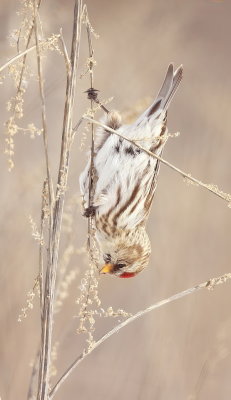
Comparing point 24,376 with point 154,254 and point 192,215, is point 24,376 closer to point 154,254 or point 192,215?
point 154,254

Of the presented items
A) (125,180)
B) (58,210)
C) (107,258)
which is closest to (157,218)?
(107,258)

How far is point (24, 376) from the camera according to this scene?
280 cm

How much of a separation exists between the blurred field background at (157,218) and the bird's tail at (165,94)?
2.45 ft

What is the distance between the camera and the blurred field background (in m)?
2.67

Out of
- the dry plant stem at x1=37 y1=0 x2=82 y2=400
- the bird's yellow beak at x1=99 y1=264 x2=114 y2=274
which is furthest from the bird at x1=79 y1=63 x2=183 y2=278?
the dry plant stem at x1=37 y1=0 x2=82 y2=400

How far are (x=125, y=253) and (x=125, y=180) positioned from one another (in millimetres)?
285

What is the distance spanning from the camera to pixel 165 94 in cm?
171

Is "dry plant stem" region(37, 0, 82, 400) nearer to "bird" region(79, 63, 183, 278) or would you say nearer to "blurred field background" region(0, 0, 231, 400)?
"bird" region(79, 63, 183, 278)

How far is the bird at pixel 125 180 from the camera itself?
1617 millimetres

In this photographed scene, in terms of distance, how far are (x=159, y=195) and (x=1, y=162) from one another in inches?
29.5

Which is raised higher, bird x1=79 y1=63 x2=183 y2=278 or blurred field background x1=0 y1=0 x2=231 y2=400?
blurred field background x1=0 y1=0 x2=231 y2=400

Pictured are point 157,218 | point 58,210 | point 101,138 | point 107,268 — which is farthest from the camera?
point 157,218

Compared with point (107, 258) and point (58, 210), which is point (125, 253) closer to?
point (107, 258)

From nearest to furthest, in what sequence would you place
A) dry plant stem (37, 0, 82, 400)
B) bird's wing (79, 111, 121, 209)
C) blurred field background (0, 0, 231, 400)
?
dry plant stem (37, 0, 82, 400) → bird's wing (79, 111, 121, 209) → blurred field background (0, 0, 231, 400)
